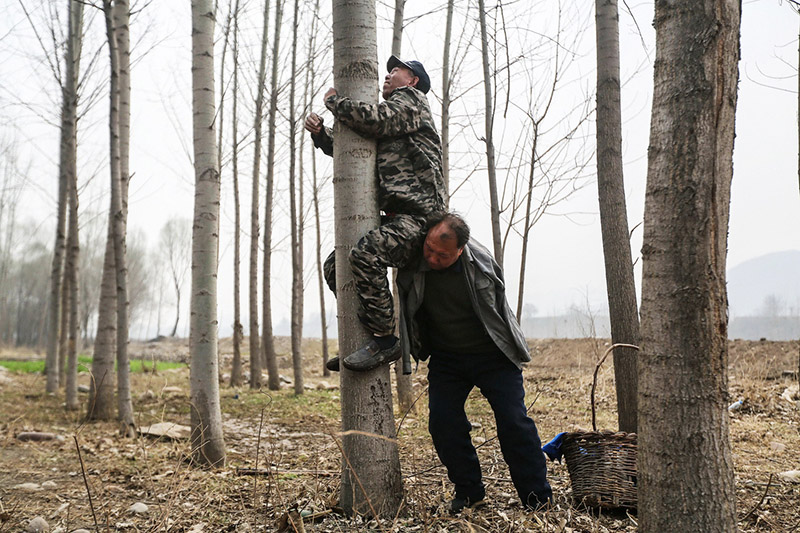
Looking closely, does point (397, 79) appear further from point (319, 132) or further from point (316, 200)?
point (316, 200)

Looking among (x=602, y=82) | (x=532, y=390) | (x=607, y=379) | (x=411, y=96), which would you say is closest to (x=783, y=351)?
(x=607, y=379)

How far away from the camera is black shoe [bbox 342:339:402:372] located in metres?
A: 3.03

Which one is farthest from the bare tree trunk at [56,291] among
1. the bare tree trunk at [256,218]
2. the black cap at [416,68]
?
the black cap at [416,68]

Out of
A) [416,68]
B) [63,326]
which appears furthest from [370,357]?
[63,326]

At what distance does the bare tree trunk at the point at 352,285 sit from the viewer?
3.07 meters

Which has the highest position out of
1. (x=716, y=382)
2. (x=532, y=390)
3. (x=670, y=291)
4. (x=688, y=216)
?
(x=688, y=216)

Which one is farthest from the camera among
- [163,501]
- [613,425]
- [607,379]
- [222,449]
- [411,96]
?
[607,379]

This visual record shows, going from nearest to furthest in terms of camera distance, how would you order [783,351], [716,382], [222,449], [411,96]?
[716,382]
[411,96]
[222,449]
[783,351]

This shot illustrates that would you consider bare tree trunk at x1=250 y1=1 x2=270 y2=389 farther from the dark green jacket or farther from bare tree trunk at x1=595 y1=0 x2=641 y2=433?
the dark green jacket

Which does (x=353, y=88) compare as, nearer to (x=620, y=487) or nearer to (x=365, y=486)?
(x=365, y=486)

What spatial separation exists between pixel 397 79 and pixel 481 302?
1.53m

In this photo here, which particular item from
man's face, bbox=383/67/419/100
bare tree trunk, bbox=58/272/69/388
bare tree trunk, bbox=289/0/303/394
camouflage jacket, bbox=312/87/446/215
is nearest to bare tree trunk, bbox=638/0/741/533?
camouflage jacket, bbox=312/87/446/215

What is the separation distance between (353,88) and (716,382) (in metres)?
2.37

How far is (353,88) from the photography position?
3.22m
